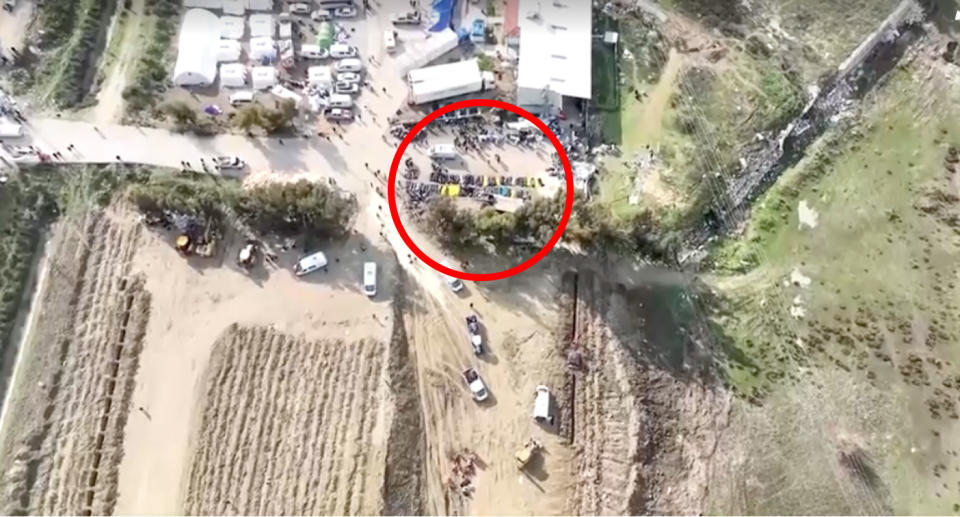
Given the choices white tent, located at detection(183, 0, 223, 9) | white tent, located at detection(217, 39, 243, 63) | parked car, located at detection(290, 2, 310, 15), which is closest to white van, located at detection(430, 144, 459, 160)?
parked car, located at detection(290, 2, 310, 15)

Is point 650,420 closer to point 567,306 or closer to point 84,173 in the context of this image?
point 567,306

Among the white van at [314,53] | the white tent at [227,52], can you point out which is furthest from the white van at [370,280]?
the white tent at [227,52]

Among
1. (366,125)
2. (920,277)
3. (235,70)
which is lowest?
(920,277)

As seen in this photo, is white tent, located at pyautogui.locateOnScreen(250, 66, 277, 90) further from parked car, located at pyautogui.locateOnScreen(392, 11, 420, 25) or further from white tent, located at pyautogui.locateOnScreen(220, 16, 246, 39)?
parked car, located at pyautogui.locateOnScreen(392, 11, 420, 25)

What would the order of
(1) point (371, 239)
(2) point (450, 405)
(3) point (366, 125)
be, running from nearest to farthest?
(2) point (450, 405) < (1) point (371, 239) < (3) point (366, 125)

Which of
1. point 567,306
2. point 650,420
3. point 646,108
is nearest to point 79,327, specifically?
point 567,306

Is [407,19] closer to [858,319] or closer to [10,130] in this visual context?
[10,130]

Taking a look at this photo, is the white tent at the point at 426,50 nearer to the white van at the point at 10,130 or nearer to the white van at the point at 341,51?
the white van at the point at 341,51
